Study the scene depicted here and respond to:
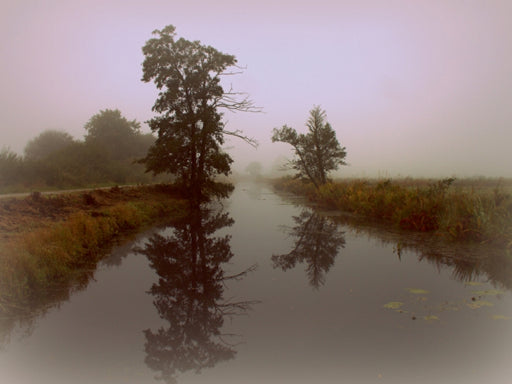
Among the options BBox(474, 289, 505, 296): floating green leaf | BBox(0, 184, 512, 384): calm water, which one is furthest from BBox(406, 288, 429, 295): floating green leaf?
BBox(474, 289, 505, 296): floating green leaf

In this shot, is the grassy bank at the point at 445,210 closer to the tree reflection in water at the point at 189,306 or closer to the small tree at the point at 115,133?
the tree reflection in water at the point at 189,306

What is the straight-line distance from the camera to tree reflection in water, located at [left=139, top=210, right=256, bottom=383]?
3.36 meters

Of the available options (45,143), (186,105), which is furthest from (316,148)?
(45,143)

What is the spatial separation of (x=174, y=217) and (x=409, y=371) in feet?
41.9

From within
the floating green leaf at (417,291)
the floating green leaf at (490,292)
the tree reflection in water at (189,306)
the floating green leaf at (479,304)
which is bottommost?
the tree reflection in water at (189,306)

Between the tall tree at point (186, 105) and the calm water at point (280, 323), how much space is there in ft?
35.0

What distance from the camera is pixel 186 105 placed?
17844 mm

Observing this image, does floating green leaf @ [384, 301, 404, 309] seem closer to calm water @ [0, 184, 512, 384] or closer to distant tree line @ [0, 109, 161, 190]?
calm water @ [0, 184, 512, 384]

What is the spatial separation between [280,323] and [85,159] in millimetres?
27328

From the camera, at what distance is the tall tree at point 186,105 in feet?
55.5

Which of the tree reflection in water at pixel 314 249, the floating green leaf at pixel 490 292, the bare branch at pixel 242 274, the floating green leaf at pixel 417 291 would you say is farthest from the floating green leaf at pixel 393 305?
the bare branch at pixel 242 274

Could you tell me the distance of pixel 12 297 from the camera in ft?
15.3

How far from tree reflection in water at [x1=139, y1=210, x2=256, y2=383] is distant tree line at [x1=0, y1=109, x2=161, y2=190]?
12231mm

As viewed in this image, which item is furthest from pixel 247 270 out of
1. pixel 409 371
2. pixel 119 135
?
pixel 119 135
